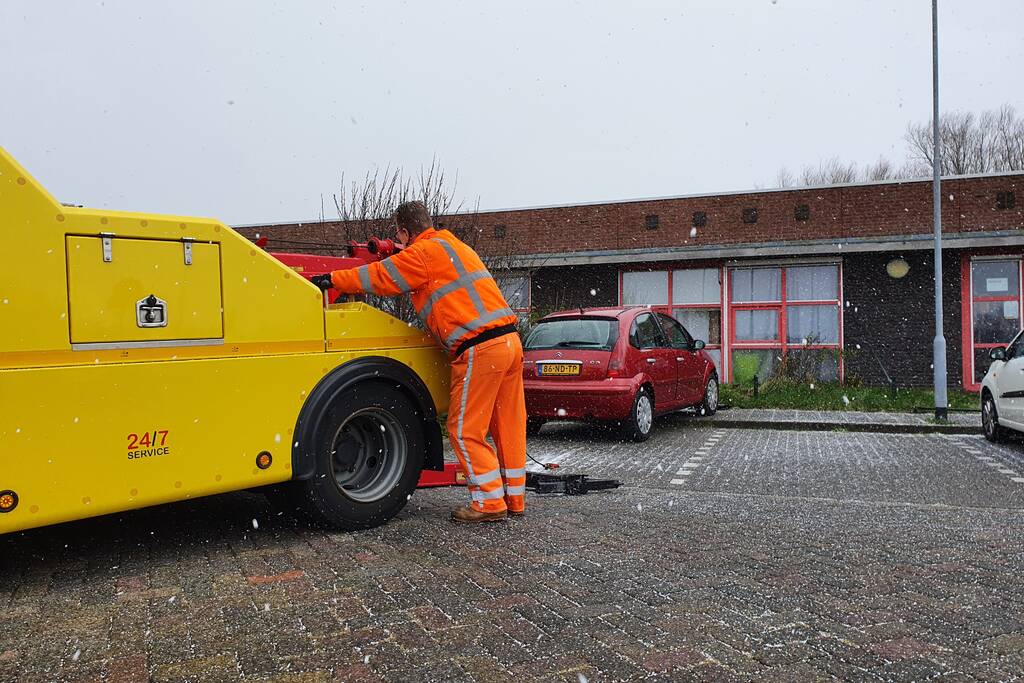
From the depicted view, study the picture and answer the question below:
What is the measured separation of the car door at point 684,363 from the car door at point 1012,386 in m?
3.78

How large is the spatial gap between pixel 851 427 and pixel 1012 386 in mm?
2694

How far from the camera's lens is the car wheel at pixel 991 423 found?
10.7 meters

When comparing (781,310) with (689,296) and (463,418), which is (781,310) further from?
(463,418)

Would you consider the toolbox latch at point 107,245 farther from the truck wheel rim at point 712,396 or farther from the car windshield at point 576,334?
the truck wheel rim at point 712,396

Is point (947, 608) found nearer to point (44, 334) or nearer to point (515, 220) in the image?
point (44, 334)

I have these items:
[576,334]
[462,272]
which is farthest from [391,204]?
[462,272]

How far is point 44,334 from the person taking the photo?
386cm

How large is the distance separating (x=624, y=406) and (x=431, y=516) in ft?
16.5

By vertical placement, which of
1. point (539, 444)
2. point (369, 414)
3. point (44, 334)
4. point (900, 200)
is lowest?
point (539, 444)

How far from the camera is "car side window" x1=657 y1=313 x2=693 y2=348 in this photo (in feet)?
39.8

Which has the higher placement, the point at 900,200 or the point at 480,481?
the point at 900,200

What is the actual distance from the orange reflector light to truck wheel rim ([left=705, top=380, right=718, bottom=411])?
1081cm

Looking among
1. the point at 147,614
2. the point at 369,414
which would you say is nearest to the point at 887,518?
the point at 369,414

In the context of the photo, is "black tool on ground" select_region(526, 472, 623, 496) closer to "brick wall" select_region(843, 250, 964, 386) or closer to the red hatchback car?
the red hatchback car
